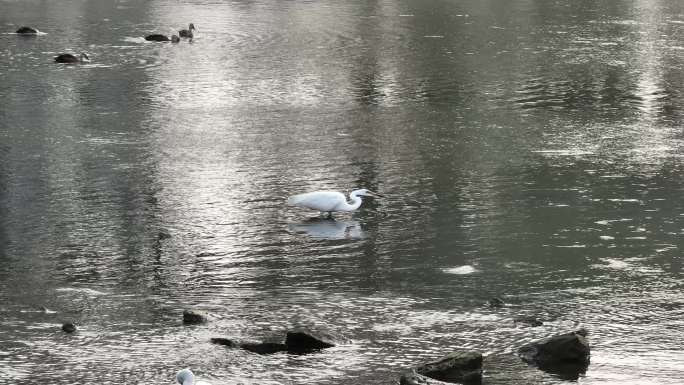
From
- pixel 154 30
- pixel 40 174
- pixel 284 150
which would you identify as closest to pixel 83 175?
pixel 40 174

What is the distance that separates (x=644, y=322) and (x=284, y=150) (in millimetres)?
12532

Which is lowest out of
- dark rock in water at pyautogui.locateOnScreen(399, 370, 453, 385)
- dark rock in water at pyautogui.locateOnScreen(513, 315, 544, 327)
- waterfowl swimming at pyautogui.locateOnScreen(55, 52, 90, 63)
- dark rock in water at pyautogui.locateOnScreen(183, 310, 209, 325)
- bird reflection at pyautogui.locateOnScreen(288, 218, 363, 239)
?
waterfowl swimming at pyautogui.locateOnScreen(55, 52, 90, 63)

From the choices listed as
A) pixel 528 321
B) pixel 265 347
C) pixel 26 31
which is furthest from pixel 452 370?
pixel 26 31

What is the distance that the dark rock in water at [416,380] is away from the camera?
13461 millimetres

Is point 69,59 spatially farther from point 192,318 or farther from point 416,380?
point 416,380

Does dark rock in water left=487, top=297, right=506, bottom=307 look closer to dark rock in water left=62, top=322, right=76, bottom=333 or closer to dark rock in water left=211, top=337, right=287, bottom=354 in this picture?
dark rock in water left=211, top=337, right=287, bottom=354

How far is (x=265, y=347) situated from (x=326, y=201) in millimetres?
6379

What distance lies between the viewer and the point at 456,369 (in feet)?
44.9

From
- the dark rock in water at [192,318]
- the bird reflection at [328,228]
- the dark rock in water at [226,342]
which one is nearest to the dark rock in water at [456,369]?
the dark rock in water at [226,342]

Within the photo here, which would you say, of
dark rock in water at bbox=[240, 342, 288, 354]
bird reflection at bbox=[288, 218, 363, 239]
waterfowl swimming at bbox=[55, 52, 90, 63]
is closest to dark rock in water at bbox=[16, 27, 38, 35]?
waterfowl swimming at bbox=[55, 52, 90, 63]

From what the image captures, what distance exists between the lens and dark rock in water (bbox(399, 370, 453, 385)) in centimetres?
1346

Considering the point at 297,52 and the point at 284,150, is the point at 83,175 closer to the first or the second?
the point at 284,150

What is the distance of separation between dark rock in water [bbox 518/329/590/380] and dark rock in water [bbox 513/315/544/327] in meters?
1.30

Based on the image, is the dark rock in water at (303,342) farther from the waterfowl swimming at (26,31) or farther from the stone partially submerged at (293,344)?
the waterfowl swimming at (26,31)
